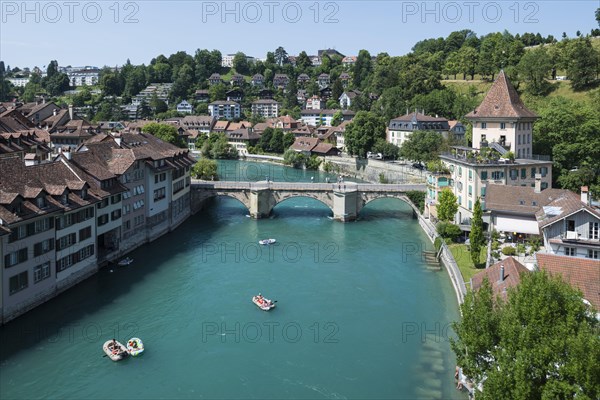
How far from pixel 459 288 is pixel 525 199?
1589 centimetres

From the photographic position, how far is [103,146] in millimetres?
56125

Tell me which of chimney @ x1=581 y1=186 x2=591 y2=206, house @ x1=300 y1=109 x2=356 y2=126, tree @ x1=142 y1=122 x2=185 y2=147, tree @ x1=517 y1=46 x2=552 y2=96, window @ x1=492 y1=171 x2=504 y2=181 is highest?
tree @ x1=517 y1=46 x2=552 y2=96

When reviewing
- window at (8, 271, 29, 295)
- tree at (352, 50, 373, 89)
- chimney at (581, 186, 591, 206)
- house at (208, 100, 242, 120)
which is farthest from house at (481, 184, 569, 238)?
house at (208, 100, 242, 120)

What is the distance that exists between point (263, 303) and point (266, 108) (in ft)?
510

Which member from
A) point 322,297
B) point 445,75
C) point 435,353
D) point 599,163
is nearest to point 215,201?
point 322,297

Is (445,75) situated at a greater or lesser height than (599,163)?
greater

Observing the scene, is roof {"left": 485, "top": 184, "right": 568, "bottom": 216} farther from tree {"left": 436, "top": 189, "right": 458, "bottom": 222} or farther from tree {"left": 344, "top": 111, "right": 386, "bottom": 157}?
tree {"left": 344, "top": 111, "right": 386, "bottom": 157}

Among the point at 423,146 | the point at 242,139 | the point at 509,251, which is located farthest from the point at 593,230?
the point at 242,139

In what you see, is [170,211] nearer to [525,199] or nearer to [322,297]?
[322,297]

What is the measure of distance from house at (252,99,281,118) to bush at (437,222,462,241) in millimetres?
139914

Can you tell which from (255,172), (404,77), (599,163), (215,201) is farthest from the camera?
(404,77)

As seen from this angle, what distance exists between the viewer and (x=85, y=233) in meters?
45.1

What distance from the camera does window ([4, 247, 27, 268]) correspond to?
3534 centimetres

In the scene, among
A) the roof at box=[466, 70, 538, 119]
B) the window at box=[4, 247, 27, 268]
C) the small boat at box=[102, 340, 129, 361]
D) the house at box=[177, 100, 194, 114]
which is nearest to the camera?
the small boat at box=[102, 340, 129, 361]
